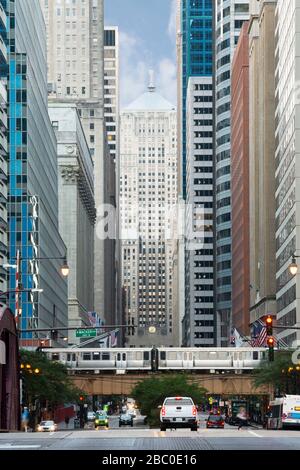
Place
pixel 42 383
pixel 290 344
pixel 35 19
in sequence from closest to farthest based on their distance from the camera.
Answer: pixel 42 383 < pixel 290 344 < pixel 35 19

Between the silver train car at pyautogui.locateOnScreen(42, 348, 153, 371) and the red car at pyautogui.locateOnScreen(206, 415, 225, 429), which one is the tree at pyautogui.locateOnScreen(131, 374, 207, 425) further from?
the red car at pyautogui.locateOnScreen(206, 415, 225, 429)

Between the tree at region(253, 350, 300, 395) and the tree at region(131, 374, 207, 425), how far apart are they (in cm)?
1038

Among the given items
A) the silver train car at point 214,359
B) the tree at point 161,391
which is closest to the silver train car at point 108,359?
the silver train car at point 214,359

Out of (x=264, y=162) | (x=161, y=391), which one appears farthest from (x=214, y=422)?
(x=264, y=162)

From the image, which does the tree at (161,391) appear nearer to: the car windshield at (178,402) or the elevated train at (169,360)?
the elevated train at (169,360)

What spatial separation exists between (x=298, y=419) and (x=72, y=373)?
234 feet

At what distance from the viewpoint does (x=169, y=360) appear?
449 ft

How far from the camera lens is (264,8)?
559 feet

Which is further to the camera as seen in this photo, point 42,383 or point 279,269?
point 279,269

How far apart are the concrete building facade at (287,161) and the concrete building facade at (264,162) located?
7.82 metres

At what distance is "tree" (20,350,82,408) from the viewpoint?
115 metres

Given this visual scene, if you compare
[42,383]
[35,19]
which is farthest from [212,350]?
[35,19]

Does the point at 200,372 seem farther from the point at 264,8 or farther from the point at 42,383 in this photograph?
the point at 264,8

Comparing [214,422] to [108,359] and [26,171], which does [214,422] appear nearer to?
[108,359]
